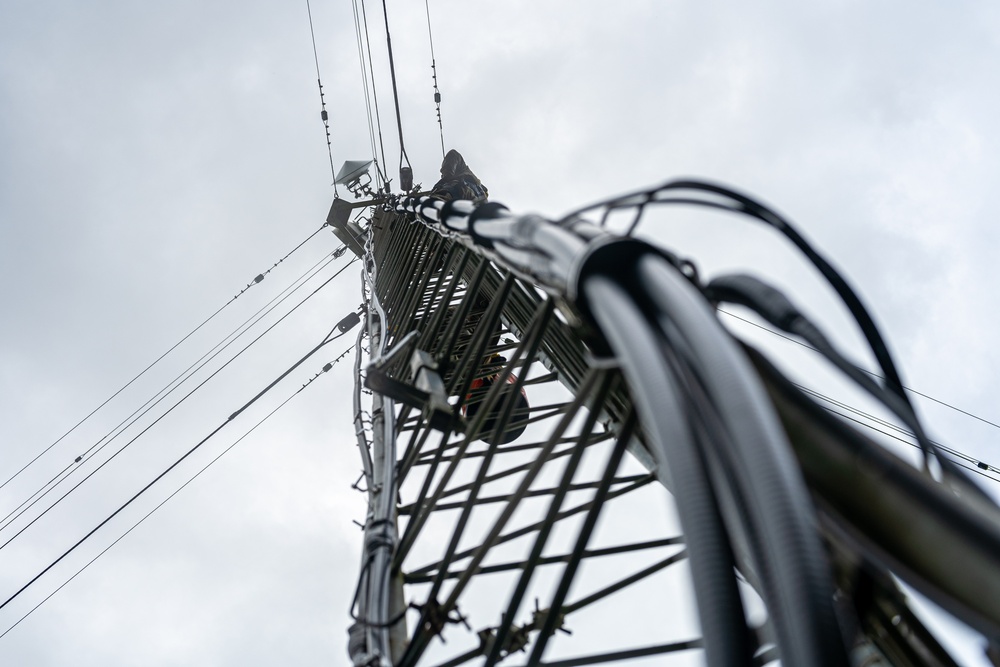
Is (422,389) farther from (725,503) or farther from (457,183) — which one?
(457,183)

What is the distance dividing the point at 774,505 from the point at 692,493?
0.26m

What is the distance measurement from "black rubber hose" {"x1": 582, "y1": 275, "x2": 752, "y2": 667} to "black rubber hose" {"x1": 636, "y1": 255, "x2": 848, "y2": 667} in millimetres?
68

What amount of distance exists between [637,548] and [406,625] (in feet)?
4.41

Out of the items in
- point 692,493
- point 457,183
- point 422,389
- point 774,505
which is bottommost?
point 774,505

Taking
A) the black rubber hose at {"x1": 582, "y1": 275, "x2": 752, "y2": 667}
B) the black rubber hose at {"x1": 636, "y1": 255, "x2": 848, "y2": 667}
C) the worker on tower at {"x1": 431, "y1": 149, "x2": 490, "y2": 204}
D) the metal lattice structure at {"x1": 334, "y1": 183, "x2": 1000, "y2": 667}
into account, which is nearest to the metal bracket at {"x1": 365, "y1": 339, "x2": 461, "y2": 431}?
the metal lattice structure at {"x1": 334, "y1": 183, "x2": 1000, "y2": 667}

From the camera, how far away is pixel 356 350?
23.6 ft

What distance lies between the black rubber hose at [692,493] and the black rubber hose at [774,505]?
0.07 meters

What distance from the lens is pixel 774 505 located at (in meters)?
1.35

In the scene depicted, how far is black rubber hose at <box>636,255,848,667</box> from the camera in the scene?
48.8 inches

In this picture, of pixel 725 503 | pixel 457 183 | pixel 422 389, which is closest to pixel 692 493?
pixel 725 503

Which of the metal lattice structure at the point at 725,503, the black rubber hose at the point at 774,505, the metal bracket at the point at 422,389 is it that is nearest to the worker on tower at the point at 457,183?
the metal bracket at the point at 422,389

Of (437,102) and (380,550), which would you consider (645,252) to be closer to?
(380,550)

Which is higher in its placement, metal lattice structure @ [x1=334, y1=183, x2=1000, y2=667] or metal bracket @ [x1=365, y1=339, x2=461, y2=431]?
metal bracket @ [x1=365, y1=339, x2=461, y2=431]

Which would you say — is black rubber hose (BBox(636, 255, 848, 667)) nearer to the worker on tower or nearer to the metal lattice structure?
the metal lattice structure
